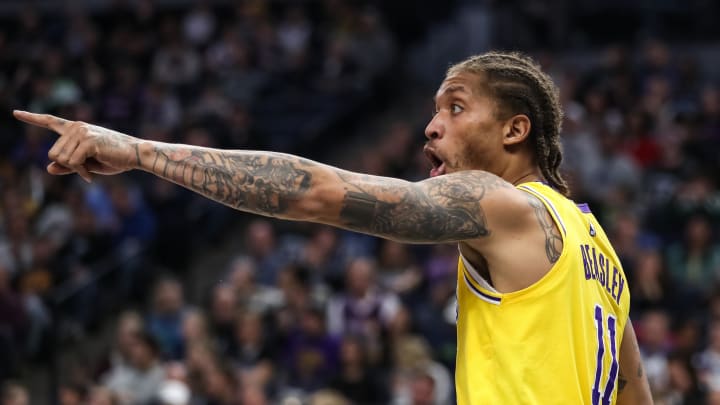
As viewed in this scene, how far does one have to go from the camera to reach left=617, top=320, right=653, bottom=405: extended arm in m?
3.72

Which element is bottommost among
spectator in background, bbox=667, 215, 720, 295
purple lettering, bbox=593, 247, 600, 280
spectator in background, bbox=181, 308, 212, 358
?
purple lettering, bbox=593, 247, 600, 280

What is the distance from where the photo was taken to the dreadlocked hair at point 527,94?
3.41 metres

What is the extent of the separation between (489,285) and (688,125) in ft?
27.3

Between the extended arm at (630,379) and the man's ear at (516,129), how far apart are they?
0.80 meters

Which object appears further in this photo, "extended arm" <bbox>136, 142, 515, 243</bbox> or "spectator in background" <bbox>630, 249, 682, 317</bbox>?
"spectator in background" <bbox>630, 249, 682, 317</bbox>

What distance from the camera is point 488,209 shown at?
10.4ft

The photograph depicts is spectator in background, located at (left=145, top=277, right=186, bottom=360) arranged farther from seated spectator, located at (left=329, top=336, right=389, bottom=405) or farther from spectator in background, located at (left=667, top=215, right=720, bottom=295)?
spectator in background, located at (left=667, top=215, right=720, bottom=295)

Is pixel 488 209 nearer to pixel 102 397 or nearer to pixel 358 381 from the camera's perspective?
pixel 358 381

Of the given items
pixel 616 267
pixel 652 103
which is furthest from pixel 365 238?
pixel 616 267

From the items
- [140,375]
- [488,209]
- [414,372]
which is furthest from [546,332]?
[140,375]

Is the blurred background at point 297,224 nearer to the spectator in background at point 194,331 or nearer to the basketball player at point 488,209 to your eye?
the spectator in background at point 194,331

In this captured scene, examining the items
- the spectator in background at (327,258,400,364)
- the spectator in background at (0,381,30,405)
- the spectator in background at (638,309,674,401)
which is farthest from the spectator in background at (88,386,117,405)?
the spectator in background at (638,309,674,401)

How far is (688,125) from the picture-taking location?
11023 mm

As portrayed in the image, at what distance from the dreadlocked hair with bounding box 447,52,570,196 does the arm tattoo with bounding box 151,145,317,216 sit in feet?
2.23
